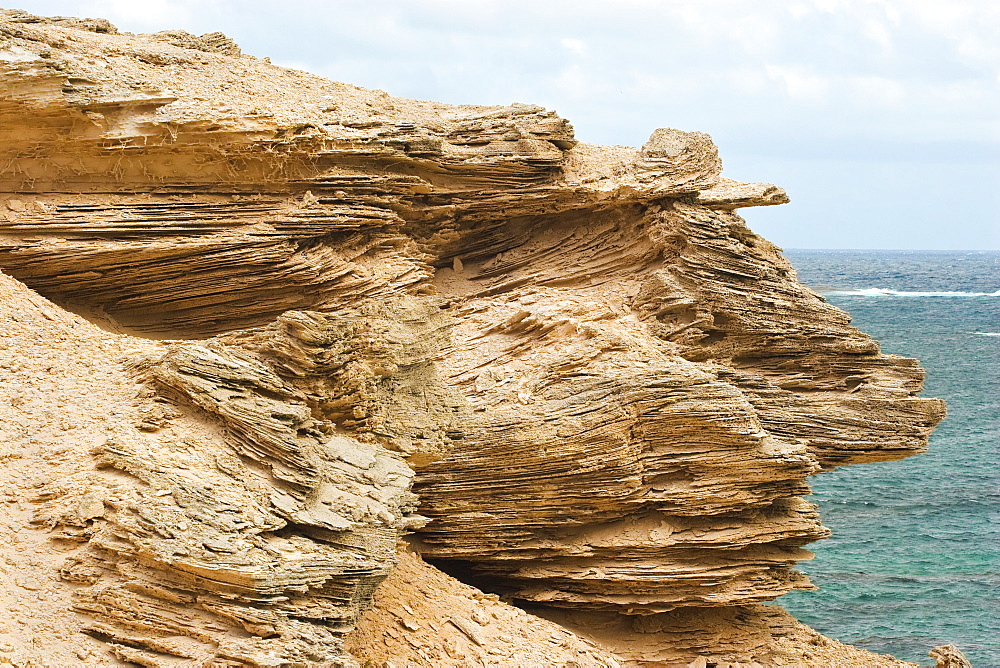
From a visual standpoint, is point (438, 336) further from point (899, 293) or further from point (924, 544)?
point (899, 293)

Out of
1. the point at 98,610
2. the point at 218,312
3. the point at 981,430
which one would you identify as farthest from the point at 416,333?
the point at 981,430

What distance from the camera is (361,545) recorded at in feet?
36.7

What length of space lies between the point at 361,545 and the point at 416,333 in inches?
154

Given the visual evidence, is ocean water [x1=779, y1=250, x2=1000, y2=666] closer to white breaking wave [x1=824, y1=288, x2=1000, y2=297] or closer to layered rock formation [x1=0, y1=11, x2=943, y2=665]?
layered rock formation [x1=0, y1=11, x2=943, y2=665]

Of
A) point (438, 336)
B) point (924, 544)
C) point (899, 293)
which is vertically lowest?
point (924, 544)

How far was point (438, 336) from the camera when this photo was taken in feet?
48.4

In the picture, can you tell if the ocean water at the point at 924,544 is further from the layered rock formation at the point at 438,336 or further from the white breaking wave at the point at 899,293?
the white breaking wave at the point at 899,293

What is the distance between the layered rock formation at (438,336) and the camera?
11.6m

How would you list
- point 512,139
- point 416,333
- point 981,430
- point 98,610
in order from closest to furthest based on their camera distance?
point 98,610, point 416,333, point 512,139, point 981,430

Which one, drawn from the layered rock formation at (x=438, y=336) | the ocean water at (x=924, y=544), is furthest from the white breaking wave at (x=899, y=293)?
the layered rock formation at (x=438, y=336)

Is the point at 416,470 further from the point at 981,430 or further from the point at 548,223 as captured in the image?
the point at 981,430

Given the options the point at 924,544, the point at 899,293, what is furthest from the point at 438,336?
the point at 899,293

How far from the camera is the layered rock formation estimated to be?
11.6 m

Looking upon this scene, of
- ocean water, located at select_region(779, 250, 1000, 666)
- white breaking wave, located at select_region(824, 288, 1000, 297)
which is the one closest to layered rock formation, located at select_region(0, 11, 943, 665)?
ocean water, located at select_region(779, 250, 1000, 666)
